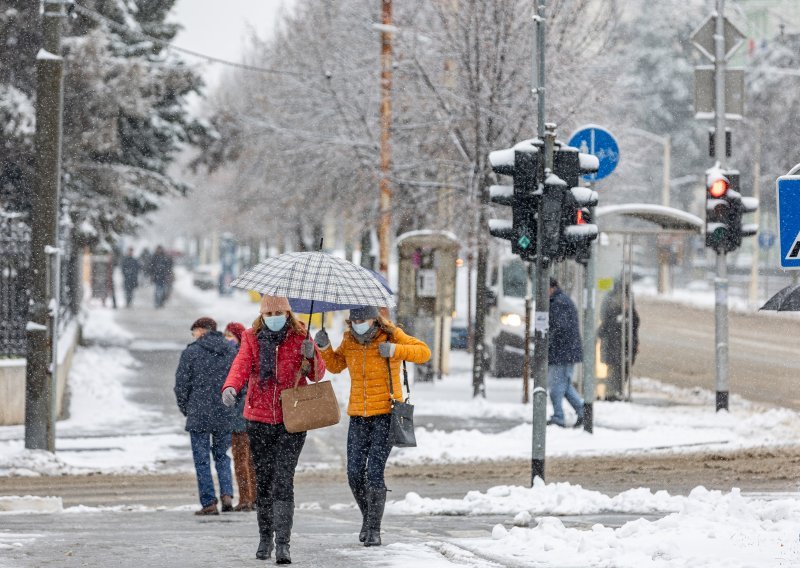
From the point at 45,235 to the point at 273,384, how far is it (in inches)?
295

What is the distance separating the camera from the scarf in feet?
27.8

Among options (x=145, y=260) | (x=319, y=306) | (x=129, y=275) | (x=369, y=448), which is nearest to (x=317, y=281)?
(x=319, y=306)

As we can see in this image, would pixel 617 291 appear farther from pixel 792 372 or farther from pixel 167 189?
pixel 167 189

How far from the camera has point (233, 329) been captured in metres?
12.2

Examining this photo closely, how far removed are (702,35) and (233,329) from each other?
10.2 meters

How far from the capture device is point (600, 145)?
628 inches

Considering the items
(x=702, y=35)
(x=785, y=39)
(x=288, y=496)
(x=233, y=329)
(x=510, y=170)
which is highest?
(x=785, y=39)

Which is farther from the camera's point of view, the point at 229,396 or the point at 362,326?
the point at 362,326

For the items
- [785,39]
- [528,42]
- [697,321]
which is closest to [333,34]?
[528,42]

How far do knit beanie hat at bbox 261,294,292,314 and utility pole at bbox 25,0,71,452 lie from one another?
744 centimetres

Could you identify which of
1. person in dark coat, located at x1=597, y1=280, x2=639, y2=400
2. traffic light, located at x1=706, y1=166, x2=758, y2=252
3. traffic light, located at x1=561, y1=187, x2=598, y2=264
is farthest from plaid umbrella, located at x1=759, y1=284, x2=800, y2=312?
person in dark coat, located at x1=597, y1=280, x2=639, y2=400

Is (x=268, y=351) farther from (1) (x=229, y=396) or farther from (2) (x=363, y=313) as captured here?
(2) (x=363, y=313)

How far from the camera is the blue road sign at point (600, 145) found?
15898 mm

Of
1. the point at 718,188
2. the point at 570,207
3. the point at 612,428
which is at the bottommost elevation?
the point at 612,428
